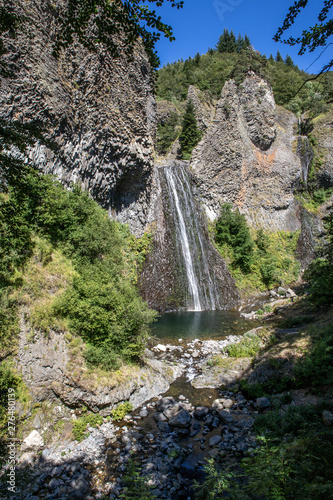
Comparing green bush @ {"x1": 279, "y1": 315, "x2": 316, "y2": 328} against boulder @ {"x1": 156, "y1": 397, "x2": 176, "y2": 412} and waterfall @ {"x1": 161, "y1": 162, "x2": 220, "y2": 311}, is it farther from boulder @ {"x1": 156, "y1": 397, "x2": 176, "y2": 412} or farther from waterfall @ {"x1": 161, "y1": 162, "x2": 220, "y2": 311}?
waterfall @ {"x1": 161, "y1": 162, "x2": 220, "y2": 311}

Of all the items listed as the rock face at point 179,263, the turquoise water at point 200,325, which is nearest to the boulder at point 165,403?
the turquoise water at point 200,325

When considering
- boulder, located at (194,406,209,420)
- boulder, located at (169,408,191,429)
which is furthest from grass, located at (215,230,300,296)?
boulder, located at (169,408,191,429)

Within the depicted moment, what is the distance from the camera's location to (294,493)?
3.28 metres

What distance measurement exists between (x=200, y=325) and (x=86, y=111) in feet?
45.6

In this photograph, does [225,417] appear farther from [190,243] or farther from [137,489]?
[190,243]

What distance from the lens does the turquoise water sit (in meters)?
13.9

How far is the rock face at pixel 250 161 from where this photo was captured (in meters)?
26.0

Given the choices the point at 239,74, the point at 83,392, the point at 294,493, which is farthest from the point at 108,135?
the point at 239,74

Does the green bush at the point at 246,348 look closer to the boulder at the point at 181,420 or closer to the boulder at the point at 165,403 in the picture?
the boulder at the point at 165,403

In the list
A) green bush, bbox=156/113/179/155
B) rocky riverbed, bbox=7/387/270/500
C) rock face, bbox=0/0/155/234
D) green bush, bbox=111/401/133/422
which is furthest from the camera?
green bush, bbox=156/113/179/155

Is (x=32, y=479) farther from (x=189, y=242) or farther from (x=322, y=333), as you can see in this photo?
(x=189, y=242)

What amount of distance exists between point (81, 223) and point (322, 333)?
9399 millimetres

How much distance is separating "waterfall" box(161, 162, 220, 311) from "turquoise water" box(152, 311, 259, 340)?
1637mm

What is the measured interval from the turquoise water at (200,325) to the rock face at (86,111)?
7398 mm
